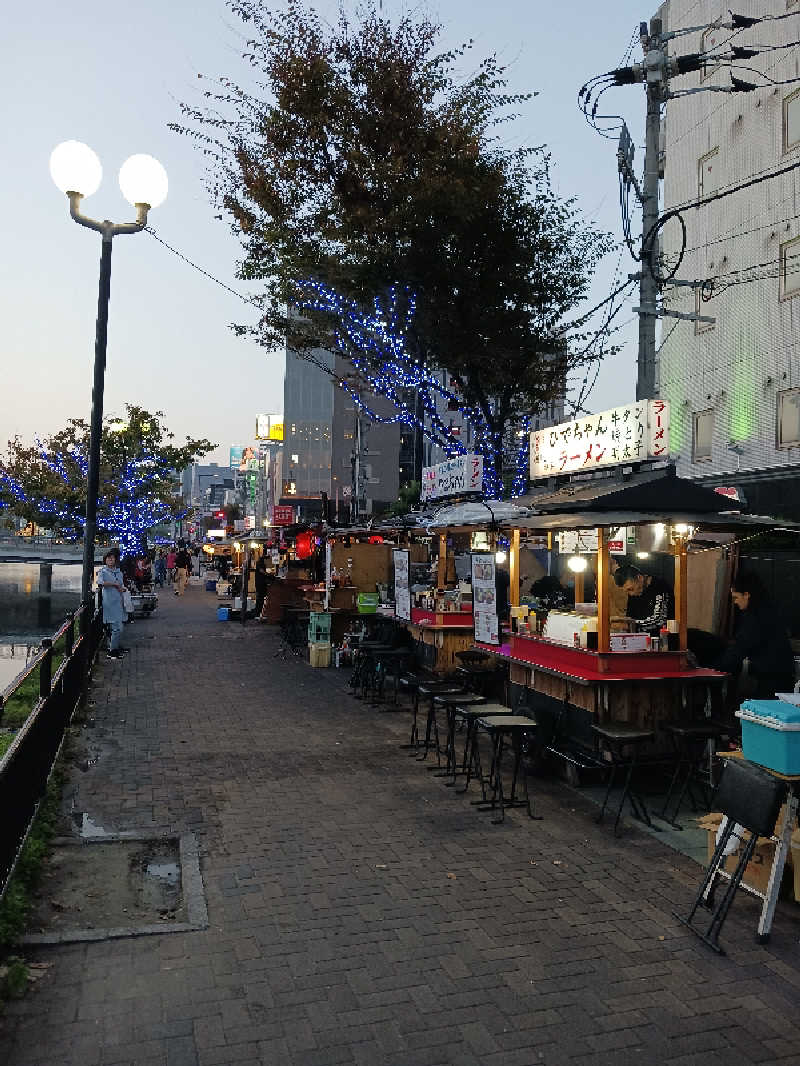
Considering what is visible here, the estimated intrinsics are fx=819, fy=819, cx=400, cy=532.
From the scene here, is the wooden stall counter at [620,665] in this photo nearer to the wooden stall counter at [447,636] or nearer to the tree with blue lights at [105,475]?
the wooden stall counter at [447,636]

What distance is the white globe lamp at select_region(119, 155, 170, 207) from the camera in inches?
389

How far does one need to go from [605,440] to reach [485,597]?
8.53 feet

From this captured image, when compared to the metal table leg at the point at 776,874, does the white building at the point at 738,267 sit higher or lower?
higher

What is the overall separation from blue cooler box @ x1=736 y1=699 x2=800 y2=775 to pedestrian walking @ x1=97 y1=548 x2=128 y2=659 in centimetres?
1516

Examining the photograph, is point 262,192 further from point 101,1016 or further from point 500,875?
point 101,1016

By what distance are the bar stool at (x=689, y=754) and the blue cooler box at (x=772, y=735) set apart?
2.04 meters

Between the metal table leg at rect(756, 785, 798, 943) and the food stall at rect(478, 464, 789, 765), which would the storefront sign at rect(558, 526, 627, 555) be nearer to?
the food stall at rect(478, 464, 789, 765)

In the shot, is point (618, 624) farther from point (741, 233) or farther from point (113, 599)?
point (741, 233)

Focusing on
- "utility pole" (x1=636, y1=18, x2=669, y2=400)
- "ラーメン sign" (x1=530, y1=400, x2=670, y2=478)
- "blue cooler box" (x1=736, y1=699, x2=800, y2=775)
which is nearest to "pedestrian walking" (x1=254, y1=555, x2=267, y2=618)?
"ラーメン sign" (x1=530, y1=400, x2=670, y2=478)

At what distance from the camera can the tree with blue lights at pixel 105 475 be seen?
1566 inches

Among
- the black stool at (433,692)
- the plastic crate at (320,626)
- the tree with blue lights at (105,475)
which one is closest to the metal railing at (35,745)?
the black stool at (433,692)

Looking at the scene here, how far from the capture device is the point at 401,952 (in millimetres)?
5086

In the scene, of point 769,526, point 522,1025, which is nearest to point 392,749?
point 769,526

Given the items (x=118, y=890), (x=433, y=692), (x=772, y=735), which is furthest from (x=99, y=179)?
(x=772, y=735)
